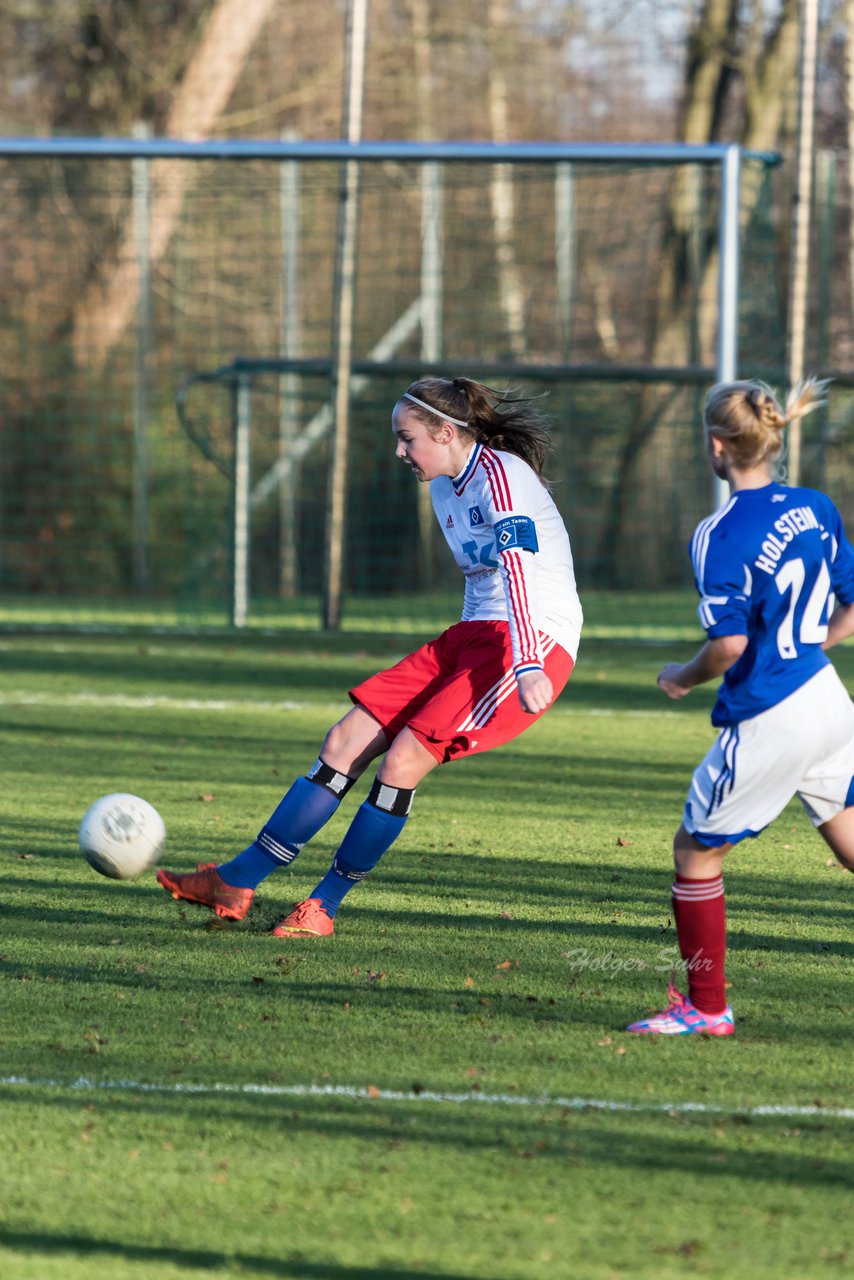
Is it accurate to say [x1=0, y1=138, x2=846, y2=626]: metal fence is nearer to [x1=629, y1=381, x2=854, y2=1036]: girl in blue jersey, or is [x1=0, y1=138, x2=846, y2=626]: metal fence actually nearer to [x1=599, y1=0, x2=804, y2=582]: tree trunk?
[x1=599, y1=0, x2=804, y2=582]: tree trunk

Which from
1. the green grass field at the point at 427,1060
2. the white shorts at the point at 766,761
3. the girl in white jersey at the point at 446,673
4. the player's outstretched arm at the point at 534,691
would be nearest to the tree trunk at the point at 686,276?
the green grass field at the point at 427,1060

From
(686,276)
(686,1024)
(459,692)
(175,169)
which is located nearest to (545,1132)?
(686,1024)

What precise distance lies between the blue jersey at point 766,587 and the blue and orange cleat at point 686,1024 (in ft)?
2.29

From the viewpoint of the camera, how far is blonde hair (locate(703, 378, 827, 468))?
13.1ft

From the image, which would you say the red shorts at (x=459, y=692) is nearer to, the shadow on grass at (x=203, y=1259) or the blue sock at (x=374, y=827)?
the blue sock at (x=374, y=827)

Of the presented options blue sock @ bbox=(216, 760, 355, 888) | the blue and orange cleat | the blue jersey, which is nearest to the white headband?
blue sock @ bbox=(216, 760, 355, 888)

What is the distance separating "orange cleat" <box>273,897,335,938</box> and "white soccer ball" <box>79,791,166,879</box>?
0.50 meters

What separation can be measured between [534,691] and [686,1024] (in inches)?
38.6

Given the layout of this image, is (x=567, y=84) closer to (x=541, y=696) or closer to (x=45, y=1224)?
(x=541, y=696)

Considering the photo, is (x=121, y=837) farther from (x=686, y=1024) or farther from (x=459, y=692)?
(x=686, y=1024)

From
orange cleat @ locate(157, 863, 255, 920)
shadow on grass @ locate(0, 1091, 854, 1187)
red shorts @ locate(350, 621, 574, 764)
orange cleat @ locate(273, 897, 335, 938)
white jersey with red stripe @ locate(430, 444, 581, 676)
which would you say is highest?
white jersey with red stripe @ locate(430, 444, 581, 676)

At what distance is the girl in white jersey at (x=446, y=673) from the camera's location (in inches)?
201

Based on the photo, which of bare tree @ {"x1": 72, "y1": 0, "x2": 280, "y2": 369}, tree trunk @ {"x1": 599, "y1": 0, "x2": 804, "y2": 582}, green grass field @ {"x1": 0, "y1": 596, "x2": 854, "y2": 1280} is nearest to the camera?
green grass field @ {"x1": 0, "y1": 596, "x2": 854, "y2": 1280}

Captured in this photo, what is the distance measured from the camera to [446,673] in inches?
209
